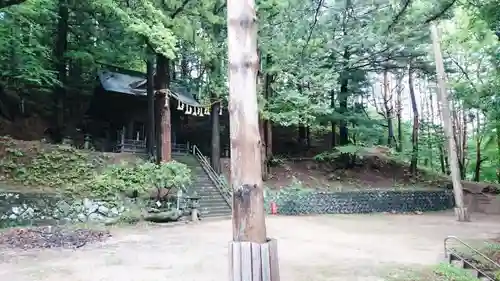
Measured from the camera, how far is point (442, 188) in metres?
19.8

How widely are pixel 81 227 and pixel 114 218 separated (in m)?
1.48

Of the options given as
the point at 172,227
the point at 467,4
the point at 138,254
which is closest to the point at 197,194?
the point at 172,227

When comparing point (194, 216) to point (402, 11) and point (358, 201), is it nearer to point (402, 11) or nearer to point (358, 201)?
point (358, 201)

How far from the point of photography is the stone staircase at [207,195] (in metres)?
14.8

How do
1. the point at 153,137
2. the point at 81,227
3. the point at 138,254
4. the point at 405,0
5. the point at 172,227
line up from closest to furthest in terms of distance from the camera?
1. the point at 405,0
2. the point at 138,254
3. the point at 81,227
4. the point at 172,227
5. the point at 153,137

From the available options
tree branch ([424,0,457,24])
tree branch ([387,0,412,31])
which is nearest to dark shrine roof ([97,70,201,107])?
tree branch ([387,0,412,31])

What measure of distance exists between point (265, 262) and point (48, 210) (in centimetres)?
1140

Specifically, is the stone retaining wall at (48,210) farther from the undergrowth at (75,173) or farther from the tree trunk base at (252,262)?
the tree trunk base at (252,262)

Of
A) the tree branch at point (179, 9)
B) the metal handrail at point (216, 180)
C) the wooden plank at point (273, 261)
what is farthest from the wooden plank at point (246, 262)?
the metal handrail at point (216, 180)

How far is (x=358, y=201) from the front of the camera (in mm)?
17047

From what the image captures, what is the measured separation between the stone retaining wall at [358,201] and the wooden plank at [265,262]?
13.8 metres

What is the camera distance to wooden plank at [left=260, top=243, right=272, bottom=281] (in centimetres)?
235

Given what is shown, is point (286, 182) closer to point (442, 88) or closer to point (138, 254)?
point (442, 88)

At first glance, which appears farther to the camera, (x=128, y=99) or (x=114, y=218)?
(x=128, y=99)
